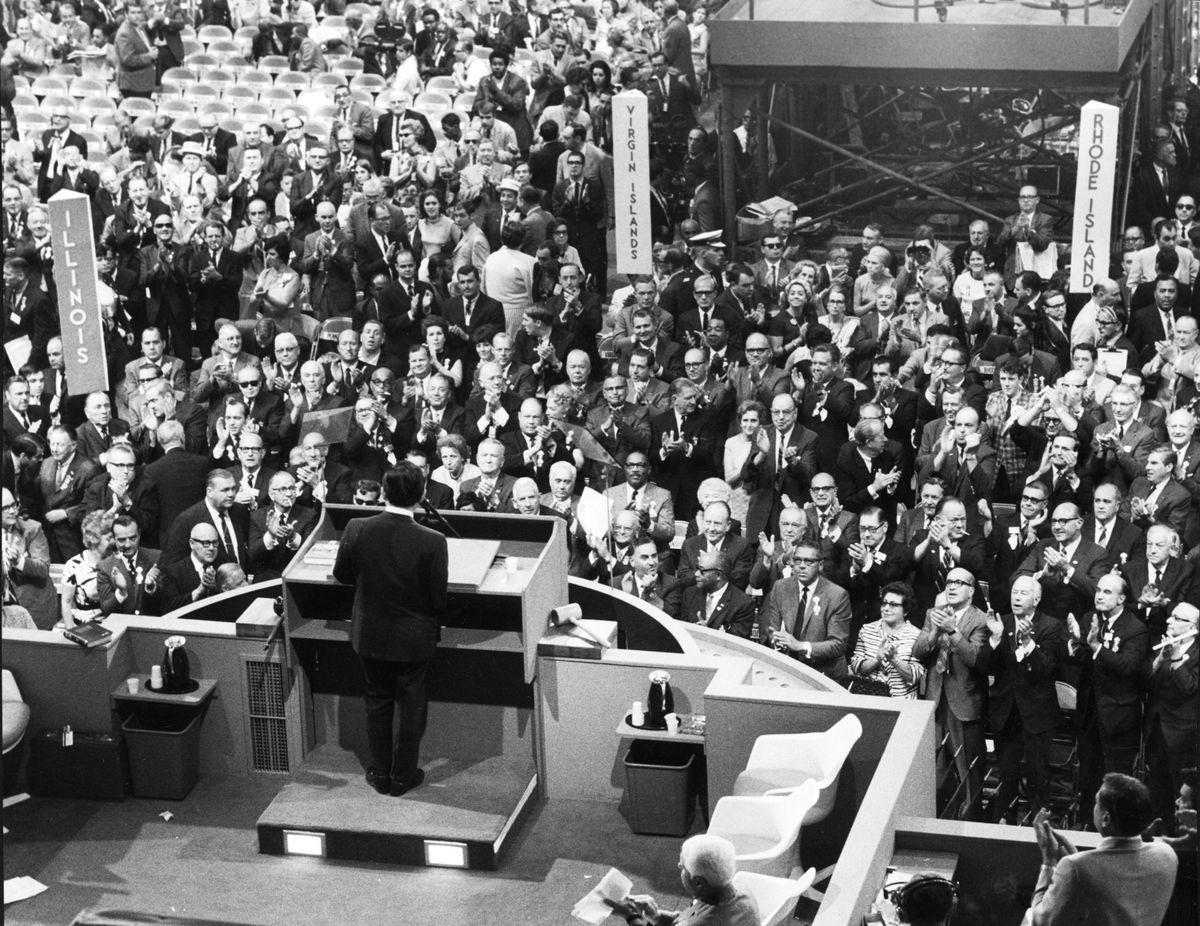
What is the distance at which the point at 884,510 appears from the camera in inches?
392

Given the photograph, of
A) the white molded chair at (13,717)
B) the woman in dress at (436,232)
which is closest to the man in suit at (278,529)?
the white molded chair at (13,717)

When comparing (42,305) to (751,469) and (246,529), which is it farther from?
(751,469)

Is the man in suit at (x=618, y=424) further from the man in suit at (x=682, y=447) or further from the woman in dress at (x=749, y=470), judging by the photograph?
the woman in dress at (x=749, y=470)

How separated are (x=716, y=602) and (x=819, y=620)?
20.7 inches

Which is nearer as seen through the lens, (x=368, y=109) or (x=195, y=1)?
(x=368, y=109)

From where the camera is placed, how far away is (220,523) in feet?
32.3

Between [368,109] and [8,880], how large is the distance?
9595 mm

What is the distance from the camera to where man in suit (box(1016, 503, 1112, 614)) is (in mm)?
8781

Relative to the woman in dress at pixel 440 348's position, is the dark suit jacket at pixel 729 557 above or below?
below

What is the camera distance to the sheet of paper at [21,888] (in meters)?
6.85

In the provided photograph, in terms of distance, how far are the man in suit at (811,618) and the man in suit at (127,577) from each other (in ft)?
9.41

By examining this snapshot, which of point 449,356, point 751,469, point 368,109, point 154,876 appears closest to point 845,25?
point 368,109

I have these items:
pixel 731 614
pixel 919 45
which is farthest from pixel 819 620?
pixel 919 45

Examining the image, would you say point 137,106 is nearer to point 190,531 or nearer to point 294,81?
point 294,81
